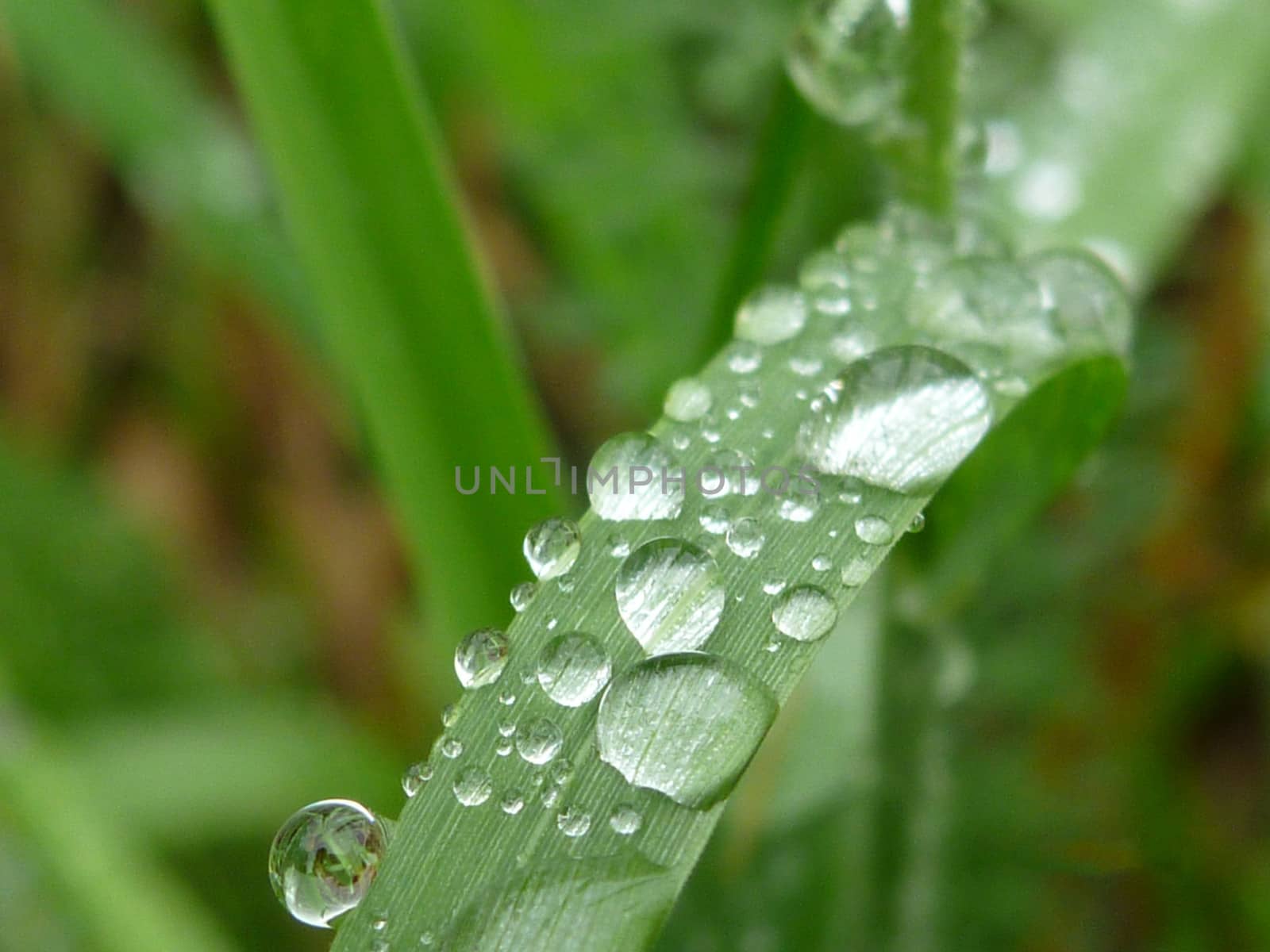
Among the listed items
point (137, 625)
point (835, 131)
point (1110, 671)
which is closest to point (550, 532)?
point (835, 131)

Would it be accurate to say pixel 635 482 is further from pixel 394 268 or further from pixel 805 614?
pixel 394 268

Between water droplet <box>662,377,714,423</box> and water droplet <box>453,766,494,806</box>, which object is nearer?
water droplet <box>453,766,494,806</box>

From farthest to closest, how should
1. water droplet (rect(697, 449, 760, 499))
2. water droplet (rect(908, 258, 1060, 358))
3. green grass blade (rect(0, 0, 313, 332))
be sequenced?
green grass blade (rect(0, 0, 313, 332))
water droplet (rect(908, 258, 1060, 358))
water droplet (rect(697, 449, 760, 499))

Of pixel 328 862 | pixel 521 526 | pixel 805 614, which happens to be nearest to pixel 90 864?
pixel 521 526

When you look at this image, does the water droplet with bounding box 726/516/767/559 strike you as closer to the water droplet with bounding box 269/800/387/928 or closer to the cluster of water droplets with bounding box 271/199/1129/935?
the cluster of water droplets with bounding box 271/199/1129/935

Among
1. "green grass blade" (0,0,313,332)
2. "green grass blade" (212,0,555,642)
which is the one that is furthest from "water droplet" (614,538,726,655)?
"green grass blade" (0,0,313,332)

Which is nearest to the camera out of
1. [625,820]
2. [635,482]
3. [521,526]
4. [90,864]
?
[625,820]

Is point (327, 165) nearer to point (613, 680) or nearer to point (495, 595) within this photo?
point (495, 595)
